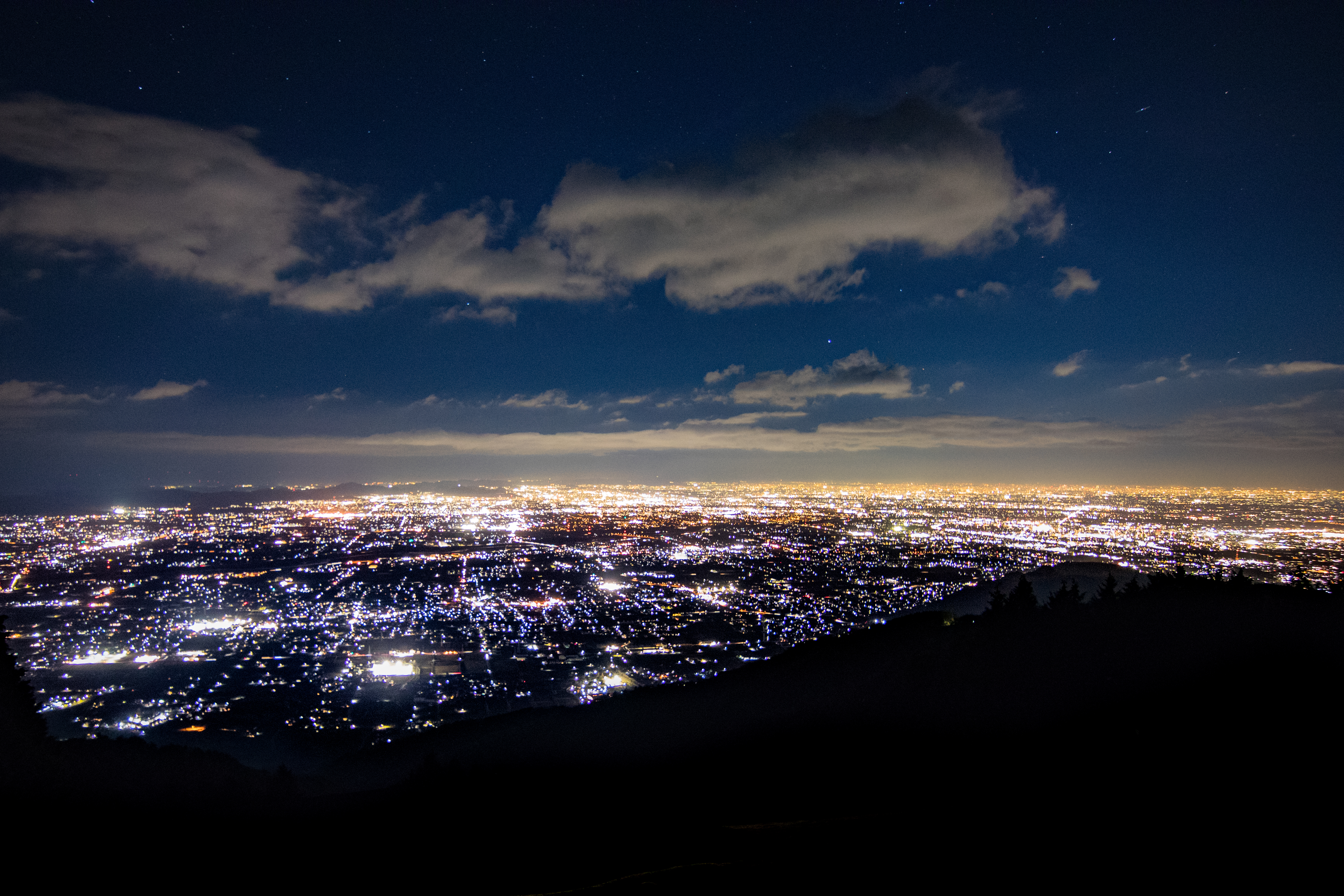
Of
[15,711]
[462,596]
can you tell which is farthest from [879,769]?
[462,596]

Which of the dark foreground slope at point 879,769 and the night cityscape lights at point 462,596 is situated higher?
the dark foreground slope at point 879,769

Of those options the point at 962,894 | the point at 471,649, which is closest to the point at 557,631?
the point at 471,649

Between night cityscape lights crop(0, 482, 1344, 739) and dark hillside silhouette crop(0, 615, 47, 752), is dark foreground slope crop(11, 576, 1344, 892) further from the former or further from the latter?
night cityscape lights crop(0, 482, 1344, 739)

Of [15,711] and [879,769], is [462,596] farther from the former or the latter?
[879,769]

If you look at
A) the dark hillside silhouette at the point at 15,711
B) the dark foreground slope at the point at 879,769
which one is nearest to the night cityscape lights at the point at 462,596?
the dark foreground slope at the point at 879,769

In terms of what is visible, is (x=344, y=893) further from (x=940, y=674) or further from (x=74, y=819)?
(x=940, y=674)

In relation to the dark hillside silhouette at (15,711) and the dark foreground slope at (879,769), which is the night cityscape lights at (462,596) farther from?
the dark hillside silhouette at (15,711)

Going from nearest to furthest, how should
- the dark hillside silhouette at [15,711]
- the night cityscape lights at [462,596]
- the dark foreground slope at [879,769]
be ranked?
1. the dark foreground slope at [879,769]
2. the dark hillside silhouette at [15,711]
3. the night cityscape lights at [462,596]
